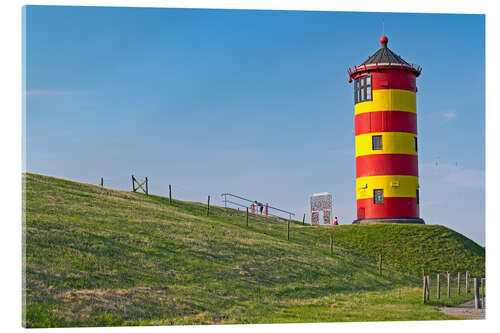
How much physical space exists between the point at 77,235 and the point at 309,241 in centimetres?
1974

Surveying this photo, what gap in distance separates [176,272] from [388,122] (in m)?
24.2

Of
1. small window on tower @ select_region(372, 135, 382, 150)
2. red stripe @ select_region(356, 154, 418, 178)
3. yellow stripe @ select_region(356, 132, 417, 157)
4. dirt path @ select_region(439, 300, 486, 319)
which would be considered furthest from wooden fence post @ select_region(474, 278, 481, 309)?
small window on tower @ select_region(372, 135, 382, 150)

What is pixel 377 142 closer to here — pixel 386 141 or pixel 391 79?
pixel 386 141

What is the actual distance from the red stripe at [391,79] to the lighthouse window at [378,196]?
7256mm

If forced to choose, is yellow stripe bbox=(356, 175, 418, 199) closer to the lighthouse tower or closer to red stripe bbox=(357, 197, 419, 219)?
the lighthouse tower

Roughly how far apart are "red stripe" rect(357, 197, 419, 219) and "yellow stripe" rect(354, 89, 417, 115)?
626cm

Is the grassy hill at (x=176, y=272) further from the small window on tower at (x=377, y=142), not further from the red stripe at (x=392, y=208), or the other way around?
the small window on tower at (x=377, y=142)

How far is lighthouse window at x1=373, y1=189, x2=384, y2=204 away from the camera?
140 ft

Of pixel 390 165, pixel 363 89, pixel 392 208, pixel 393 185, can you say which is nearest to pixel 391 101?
pixel 363 89

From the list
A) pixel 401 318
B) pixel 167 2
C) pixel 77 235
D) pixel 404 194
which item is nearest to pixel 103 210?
pixel 77 235

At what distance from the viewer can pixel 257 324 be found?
63.7 ft

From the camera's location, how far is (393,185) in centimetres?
4247
